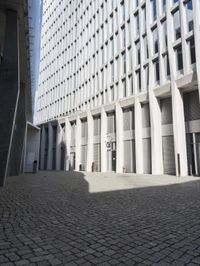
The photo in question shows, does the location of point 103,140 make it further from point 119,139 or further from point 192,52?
point 192,52

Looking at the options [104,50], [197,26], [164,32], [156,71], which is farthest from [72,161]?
[197,26]

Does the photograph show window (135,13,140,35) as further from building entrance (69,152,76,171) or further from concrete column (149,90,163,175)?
building entrance (69,152,76,171)

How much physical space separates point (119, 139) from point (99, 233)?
24.3m

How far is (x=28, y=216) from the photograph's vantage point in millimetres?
5879

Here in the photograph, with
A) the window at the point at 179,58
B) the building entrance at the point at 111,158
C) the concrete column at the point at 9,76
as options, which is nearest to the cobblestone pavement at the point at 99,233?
the concrete column at the point at 9,76

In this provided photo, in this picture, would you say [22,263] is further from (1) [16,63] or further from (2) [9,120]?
(1) [16,63]

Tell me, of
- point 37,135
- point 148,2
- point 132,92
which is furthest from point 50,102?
point 148,2

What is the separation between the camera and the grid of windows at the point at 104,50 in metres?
24.2

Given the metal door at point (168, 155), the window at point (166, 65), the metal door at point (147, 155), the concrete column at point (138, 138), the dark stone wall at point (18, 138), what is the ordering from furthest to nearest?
the concrete column at point (138, 138)
the metal door at point (147, 155)
the window at point (166, 65)
the metal door at point (168, 155)
the dark stone wall at point (18, 138)

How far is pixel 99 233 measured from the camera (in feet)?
15.2

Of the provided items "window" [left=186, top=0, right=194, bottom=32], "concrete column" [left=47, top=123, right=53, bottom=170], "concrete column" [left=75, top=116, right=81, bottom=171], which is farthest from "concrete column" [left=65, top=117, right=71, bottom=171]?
"window" [left=186, top=0, right=194, bottom=32]

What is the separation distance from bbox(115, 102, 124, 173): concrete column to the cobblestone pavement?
21.0 metres

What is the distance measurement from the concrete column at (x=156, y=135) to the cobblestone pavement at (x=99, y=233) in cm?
1624

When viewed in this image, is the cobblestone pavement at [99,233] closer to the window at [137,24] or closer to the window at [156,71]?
the window at [156,71]
